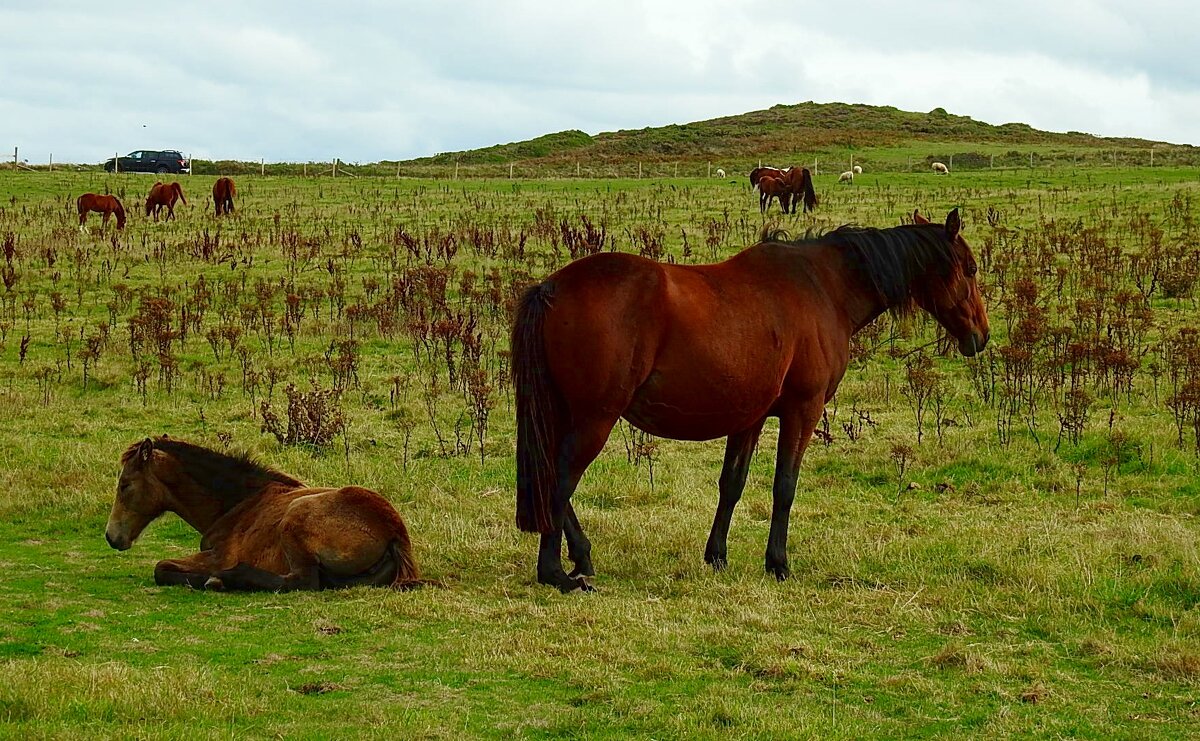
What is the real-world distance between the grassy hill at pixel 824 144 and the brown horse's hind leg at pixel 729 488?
153 feet

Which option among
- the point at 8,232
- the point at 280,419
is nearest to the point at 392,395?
the point at 280,419

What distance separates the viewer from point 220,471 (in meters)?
9.10

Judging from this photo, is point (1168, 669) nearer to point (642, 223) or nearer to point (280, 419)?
point (280, 419)

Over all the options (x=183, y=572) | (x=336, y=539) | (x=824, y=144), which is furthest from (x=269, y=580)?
(x=824, y=144)

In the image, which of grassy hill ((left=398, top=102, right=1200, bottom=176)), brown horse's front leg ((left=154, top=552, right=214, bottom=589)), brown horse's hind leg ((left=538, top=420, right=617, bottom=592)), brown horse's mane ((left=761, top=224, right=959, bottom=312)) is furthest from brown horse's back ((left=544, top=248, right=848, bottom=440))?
grassy hill ((left=398, top=102, right=1200, bottom=176))

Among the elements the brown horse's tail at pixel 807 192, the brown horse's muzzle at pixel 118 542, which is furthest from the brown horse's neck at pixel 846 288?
the brown horse's tail at pixel 807 192

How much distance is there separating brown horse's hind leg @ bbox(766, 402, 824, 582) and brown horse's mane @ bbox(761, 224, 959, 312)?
1.14 metres

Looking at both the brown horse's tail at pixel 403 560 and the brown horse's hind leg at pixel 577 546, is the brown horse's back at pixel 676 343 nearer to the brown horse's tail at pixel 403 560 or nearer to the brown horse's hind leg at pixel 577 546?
the brown horse's hind leg at pixel 577 546

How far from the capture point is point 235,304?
20594mm

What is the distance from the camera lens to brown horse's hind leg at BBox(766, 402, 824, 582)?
28.6 ft

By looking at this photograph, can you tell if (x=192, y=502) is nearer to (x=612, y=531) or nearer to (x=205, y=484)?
(x=205, y=484)

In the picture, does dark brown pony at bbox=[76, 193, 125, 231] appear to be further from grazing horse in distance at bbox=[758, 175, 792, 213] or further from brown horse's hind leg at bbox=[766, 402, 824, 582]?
brown horse's hind leg at bbox=[766, 402, 824, 582]

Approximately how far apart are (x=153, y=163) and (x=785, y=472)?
5132cm

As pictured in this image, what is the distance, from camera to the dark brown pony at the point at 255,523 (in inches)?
320
